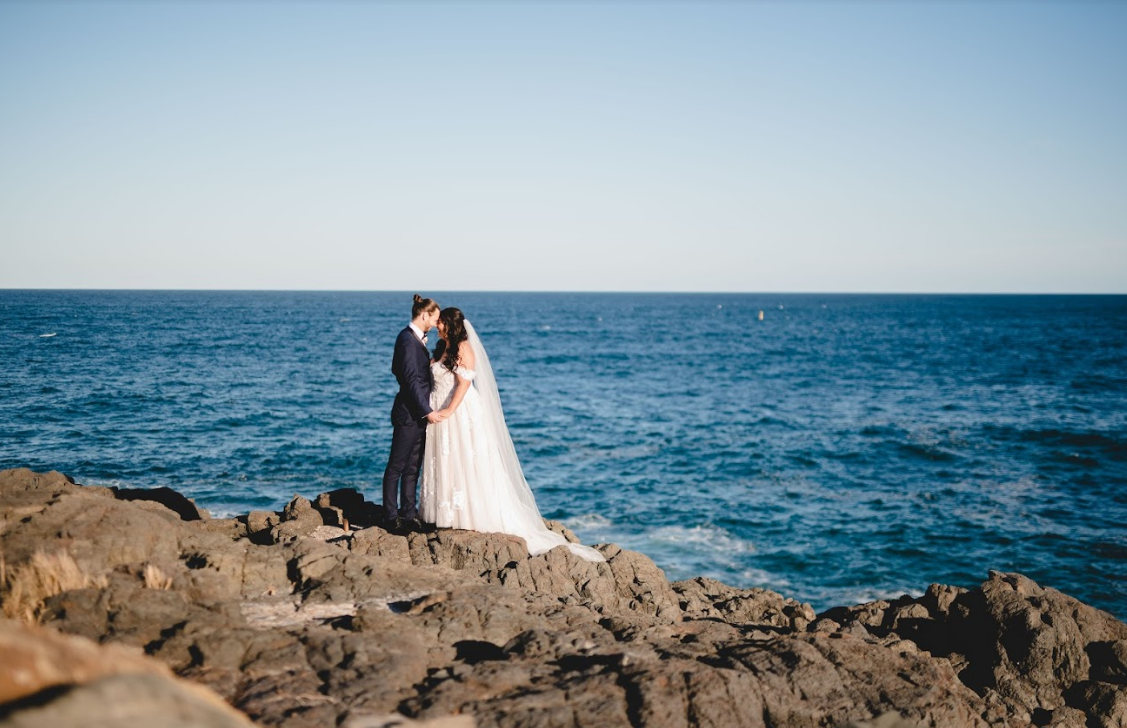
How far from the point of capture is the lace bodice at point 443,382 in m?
9.40

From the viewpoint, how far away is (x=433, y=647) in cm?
584

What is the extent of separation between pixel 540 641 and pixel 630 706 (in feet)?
4.08

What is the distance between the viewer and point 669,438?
31.0 metres

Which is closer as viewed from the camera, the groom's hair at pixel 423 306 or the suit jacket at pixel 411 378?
the groom's hair at pixel 423 306

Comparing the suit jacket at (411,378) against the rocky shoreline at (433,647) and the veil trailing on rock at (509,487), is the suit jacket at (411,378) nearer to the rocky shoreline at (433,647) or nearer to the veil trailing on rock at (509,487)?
the veil trailing on rock at (509,487)

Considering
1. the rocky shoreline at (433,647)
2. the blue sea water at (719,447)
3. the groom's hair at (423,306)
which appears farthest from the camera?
the blue sea water at (719,447)

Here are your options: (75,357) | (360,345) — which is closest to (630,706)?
(75,357)

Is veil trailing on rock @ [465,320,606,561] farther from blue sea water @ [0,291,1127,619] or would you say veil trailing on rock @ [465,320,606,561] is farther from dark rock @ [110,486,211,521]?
blue sea water @ [0,291,1127,619]

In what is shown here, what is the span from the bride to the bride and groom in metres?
0.01

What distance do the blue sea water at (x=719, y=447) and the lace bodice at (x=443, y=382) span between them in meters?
10.0

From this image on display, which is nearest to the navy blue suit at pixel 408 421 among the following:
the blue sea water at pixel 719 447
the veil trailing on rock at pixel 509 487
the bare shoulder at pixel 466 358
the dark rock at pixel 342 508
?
the bare shoulder at pixel 466 358

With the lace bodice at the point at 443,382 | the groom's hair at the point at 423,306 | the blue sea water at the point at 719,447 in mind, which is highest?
the groom's hair at the point at 423,306

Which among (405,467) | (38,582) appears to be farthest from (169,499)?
(38,582)

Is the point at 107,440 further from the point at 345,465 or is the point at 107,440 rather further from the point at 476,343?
the point at 476,343
